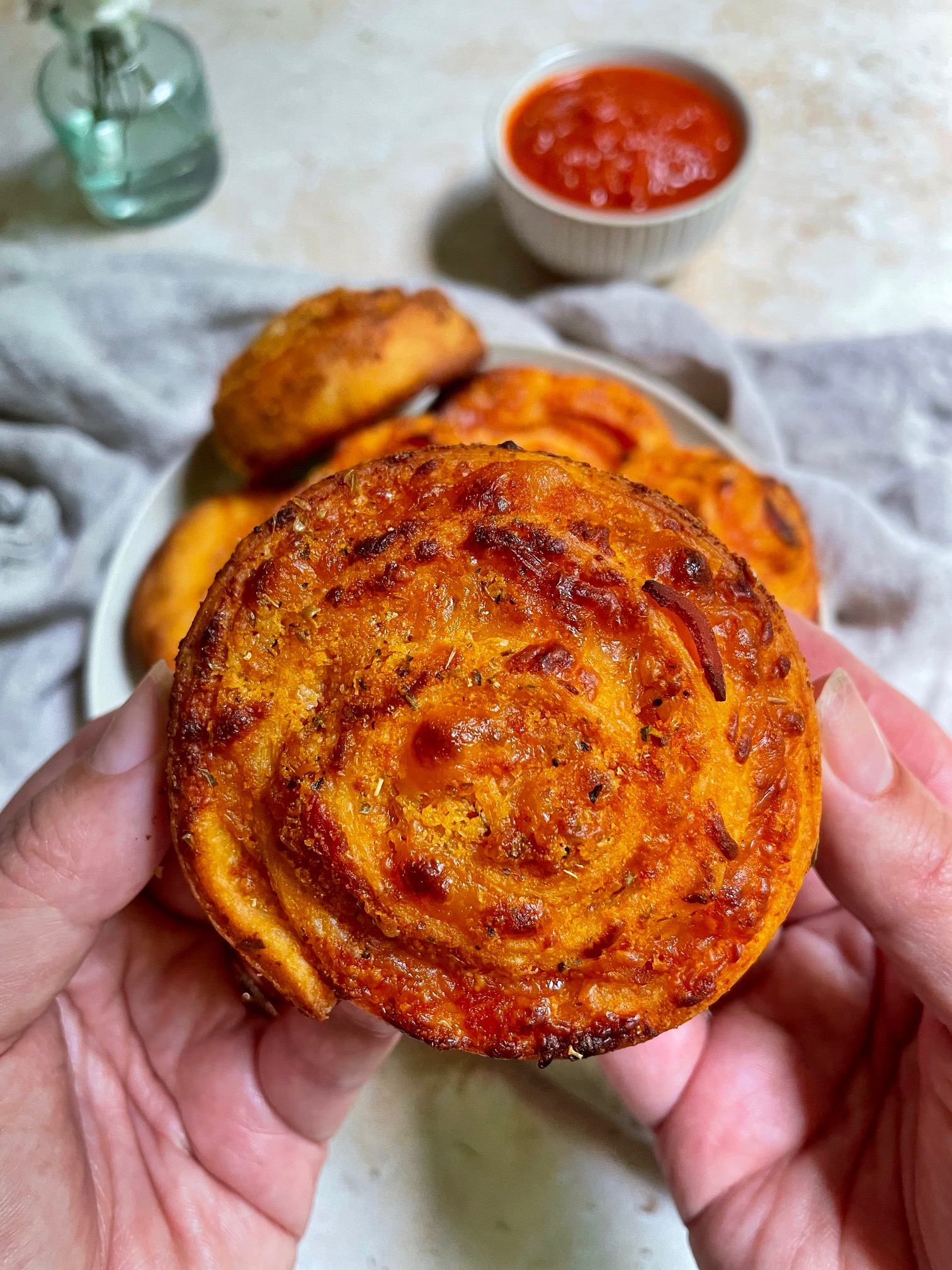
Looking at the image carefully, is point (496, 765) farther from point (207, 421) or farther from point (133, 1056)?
point (207, 421)

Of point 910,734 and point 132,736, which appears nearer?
point 132,736

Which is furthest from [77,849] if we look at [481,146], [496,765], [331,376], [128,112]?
[481,146]

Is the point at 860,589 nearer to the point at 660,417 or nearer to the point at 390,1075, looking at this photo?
the point at 660,417

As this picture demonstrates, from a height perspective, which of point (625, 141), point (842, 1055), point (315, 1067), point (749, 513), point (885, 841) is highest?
point (625, 141)

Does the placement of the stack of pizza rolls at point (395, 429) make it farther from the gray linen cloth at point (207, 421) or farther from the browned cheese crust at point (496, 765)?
the browned cheese crust at point (496, 765)

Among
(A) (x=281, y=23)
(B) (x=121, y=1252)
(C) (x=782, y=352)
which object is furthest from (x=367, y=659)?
(A) (x=281, y=23)

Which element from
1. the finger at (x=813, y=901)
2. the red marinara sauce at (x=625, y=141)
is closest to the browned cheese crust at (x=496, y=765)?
the finger at (x=813, y=901)
